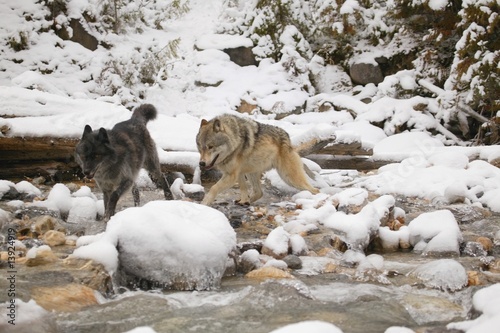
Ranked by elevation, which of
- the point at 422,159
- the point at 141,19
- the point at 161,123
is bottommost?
the point at 422,159

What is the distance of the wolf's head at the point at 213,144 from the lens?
667cm

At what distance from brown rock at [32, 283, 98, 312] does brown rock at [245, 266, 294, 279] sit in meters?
1.35

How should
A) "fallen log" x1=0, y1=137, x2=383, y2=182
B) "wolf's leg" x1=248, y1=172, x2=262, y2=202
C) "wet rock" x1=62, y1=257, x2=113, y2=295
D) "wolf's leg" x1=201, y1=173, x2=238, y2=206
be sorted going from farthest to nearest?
1. "wolf's leg" x1=248, y1=172, x2=262, y2=202
2. "fallen log" x1=0, y1=137, x2=383, y2=182
3. "wolf's leg" x1=201, y1=173, x2=238, y2=206
4. "wet rock" x1=62, y1=257, x2=113, y2=295

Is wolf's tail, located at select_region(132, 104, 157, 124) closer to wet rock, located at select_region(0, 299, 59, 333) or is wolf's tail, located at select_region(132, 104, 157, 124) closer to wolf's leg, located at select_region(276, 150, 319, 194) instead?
wolf's leg, located at select_region(276, 150, 319, 194)

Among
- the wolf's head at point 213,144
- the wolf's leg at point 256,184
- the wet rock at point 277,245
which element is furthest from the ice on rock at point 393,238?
the wolf's leg at point 256,184

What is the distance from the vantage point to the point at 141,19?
18.5m

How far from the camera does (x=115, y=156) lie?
233 inches

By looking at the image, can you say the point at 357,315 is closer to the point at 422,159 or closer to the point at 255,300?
the point at 255,300

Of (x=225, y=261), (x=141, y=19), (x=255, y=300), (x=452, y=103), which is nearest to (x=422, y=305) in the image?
(x=255, y=300)

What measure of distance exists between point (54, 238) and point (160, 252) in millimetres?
1475

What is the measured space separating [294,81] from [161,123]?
799 centimetres

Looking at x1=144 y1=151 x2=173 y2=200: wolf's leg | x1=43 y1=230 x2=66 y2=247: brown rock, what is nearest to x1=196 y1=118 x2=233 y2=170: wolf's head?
x1=144 y1=151 x2=173 y2=200: wolf's leg

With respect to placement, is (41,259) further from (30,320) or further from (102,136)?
(102,136)

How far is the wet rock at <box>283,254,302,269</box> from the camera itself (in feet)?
14.0
